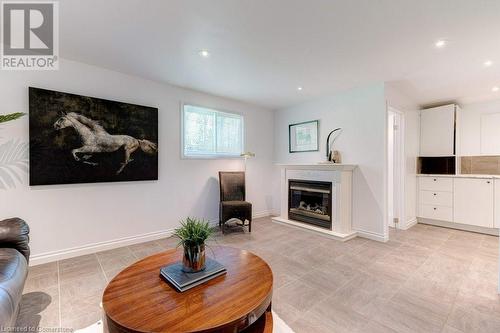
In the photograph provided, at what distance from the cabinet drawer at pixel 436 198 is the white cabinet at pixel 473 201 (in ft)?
0.26

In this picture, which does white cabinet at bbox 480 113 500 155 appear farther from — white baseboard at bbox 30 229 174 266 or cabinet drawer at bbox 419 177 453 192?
white baseboard at bbox 30 229 174 266

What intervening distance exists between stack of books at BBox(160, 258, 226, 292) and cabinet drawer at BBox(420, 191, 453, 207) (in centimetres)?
449

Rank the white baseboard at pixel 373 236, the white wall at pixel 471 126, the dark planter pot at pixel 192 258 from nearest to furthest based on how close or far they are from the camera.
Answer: the dark planter pot at pixel 192 258, the white baseboard at pixel 373 236, the white wall at pixel 471 126

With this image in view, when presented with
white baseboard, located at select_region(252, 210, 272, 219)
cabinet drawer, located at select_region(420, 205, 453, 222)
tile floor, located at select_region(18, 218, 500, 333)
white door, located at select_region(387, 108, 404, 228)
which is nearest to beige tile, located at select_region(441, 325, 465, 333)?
tile floor, located at select_region(18, 218, 500, 333)

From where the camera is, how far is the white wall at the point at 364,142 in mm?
3354

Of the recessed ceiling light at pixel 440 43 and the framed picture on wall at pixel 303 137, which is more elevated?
the recessed ceiling light at pixel 440 43

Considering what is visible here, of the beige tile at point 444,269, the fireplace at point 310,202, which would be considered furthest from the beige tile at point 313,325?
the fireplace at point 310,202

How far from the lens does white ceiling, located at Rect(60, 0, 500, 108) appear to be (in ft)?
5.83

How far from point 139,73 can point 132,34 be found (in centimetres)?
102

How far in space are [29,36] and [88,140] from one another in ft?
3.69

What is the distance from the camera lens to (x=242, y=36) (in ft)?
7.15

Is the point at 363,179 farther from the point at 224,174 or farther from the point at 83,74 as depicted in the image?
the point at 83,74

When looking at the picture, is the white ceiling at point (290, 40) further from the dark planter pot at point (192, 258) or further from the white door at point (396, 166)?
the dark planter pot at point (192, 258)

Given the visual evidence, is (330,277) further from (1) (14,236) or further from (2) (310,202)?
(1) (14,236)
